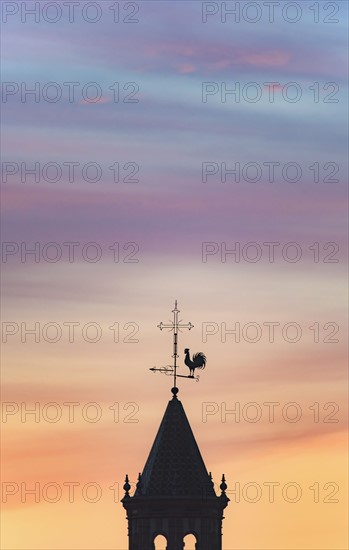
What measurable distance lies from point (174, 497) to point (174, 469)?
1397 mm

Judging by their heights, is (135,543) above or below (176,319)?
below

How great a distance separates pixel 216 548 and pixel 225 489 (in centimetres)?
331

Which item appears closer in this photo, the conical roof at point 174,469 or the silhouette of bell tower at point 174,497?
the silhouette of bell tower at point 174,497

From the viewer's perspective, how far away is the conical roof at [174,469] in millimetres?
179875

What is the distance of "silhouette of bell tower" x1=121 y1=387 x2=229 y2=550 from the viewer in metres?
179

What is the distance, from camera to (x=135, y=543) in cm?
17912

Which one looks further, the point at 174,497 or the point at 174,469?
the point at 174,469

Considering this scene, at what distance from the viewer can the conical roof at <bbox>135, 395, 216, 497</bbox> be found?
7082 inches

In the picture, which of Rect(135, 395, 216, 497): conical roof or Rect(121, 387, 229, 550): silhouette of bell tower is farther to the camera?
Rect(135, 395, 216, 497): conical roof

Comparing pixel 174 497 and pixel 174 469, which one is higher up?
pixel 174 469

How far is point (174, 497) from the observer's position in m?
180

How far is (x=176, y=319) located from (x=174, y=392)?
3685 millimetres

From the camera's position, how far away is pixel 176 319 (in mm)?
182000

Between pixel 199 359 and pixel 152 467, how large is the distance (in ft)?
19.7
